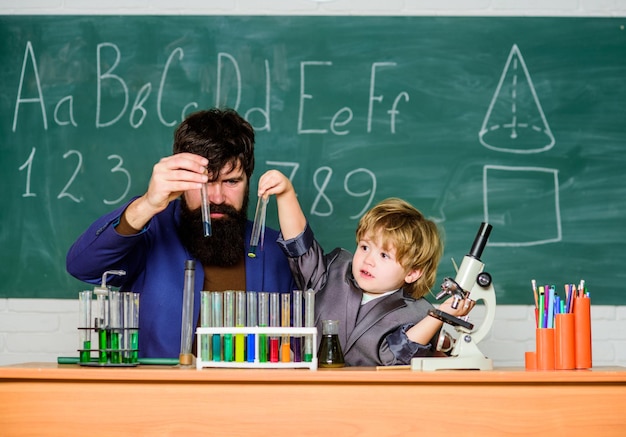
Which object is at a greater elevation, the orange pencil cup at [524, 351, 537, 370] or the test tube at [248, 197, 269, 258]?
the test tube at [248, 197, 269, 258]

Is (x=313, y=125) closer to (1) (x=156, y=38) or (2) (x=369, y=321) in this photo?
(1) (x=156, y=38)

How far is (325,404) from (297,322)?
224mm

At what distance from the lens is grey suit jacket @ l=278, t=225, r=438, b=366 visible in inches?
77.4

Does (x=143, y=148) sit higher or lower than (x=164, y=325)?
higher

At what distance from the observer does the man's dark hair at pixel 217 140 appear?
7.75ft

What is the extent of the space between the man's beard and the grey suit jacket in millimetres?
211

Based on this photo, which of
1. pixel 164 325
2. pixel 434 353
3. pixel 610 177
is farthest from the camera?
pixel 610 177

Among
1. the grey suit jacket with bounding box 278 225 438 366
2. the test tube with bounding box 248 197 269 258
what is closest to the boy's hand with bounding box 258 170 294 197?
the test tube with bounding box 248 197 269 258

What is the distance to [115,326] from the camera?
1.77m

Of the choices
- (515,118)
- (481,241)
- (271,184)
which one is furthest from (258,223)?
(515,118)

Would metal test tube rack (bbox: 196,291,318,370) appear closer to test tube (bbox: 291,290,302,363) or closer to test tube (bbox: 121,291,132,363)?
test tube (bbox: 291,290,302,363)
